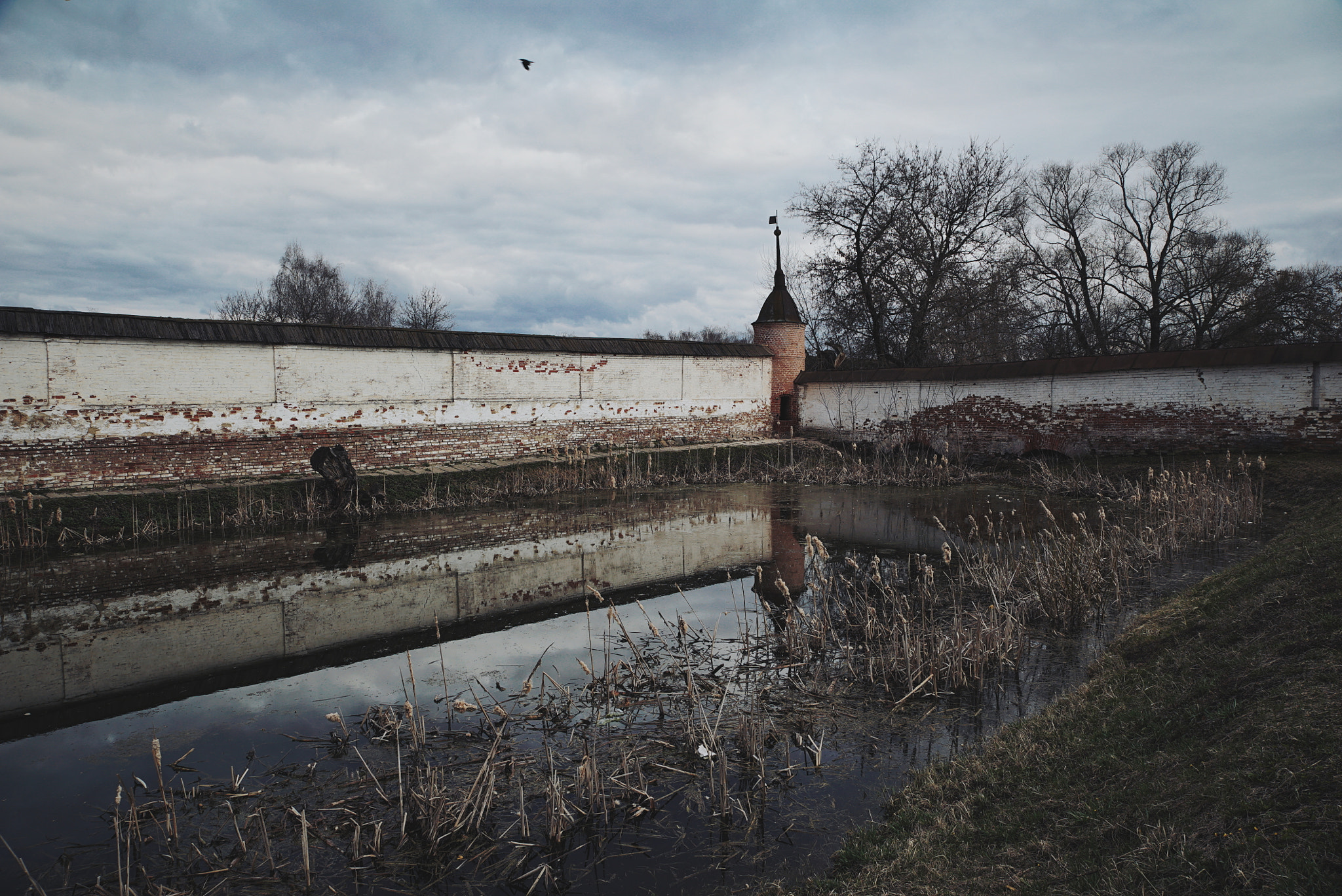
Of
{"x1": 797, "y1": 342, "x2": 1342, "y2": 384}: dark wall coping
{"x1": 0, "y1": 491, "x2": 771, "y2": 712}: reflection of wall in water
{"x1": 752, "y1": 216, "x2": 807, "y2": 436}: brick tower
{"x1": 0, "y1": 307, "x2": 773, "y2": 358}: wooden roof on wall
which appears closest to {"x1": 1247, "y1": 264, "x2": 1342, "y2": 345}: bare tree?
{"x1": 797, "y1": 342, "x2": 1342, "y2": 384}: dark wall coping

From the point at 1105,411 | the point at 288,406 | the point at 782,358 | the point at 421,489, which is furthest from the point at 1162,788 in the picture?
the point at 782,358

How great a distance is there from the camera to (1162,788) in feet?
9.25

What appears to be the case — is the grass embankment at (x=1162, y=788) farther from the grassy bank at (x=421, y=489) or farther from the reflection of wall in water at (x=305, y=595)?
the grassy bank at (x=421, y=489)

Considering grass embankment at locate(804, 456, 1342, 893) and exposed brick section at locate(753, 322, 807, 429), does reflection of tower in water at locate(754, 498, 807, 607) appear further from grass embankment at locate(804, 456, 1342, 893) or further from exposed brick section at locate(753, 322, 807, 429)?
exposed brick section at locate(753, 322, 807, 429)

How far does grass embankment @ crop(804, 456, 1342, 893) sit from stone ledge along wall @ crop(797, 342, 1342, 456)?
1102cm

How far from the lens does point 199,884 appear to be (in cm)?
288

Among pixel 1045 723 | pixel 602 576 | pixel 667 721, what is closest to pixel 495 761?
pixel 667 721

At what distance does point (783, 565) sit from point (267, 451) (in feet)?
31.4

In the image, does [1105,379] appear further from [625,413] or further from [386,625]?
[386,625]

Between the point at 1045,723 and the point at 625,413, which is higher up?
the point at 625,413

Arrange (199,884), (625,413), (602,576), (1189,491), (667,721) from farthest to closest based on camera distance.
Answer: (625,413)
(1189,491)
(602,576)
(667,721)
(199,884)

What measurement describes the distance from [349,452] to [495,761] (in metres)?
11.2

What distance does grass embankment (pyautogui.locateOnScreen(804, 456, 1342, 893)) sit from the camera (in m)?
2.34

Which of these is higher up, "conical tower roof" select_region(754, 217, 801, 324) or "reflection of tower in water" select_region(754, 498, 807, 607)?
"conical tower roof" select_region(754, 217, 801, 324)
